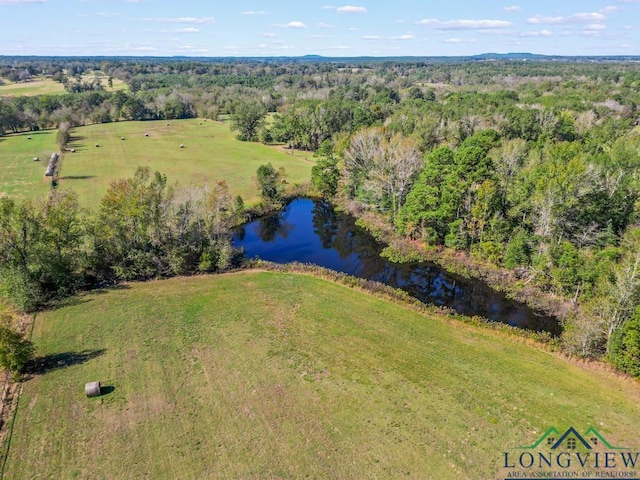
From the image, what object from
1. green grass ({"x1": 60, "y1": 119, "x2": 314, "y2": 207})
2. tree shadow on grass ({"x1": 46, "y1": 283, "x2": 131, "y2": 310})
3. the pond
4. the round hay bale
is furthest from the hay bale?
the round hay bale

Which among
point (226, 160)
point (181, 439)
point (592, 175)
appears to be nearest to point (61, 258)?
point (181, 439)

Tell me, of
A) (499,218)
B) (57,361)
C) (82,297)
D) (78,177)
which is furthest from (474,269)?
(78,177)

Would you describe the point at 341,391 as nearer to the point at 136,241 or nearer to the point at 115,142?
the point at 136,241

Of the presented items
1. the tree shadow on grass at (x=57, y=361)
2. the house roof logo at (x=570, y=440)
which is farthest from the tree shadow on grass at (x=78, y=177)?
the house roof logo at (x=570, y=440)

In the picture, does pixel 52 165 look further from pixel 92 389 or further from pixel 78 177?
pixel 92 389

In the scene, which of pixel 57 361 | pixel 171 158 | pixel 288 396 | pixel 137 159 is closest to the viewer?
pixel 288 396

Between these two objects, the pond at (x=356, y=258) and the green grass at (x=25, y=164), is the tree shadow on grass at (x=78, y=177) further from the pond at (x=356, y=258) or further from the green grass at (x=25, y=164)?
the pond at (x=356, y=258)

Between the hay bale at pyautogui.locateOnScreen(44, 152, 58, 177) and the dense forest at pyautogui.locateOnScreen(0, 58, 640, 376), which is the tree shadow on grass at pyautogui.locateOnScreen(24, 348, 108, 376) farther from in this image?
the hay bale at pyautogui.locateOnScreen(44, 152, 58, 177)
